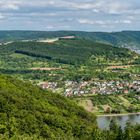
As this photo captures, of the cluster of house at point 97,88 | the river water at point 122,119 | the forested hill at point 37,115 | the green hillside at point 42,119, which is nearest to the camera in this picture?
the green hillside at point 42,119

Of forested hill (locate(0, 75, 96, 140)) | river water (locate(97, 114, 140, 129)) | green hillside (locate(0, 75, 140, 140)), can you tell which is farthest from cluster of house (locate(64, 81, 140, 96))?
green hillside (locate(0, 75, 140, 140))

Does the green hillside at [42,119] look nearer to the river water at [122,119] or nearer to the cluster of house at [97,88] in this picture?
the river water at [122,119]

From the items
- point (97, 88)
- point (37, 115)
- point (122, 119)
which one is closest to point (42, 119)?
point (37, 115)

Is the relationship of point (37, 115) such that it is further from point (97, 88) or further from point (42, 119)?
point (97, 88)

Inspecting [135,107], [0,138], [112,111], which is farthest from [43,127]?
[135,107]

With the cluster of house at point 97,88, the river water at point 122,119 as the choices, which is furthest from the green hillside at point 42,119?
the cluster of house at point 97,88

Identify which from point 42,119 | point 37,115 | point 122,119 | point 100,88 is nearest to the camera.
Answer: point 42,119

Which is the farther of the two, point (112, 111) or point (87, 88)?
point (87, 88)

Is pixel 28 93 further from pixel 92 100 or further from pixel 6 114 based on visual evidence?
pixel 92 100

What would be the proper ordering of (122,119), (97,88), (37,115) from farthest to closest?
1. (97,88)
2. (122,119)
3. (37,115)
